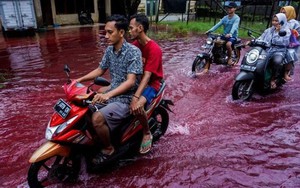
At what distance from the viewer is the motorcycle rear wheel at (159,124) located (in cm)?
387

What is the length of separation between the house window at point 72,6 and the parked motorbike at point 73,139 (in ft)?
59.0

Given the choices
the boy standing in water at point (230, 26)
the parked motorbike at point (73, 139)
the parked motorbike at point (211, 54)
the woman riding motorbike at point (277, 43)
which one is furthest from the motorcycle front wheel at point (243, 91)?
the parked motorbike at point (73, 139)

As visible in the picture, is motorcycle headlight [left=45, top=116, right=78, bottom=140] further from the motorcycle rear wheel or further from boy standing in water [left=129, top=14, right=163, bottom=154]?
the motorcycle rear wheel

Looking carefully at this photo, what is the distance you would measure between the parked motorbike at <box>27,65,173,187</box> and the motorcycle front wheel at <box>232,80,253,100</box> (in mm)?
2515

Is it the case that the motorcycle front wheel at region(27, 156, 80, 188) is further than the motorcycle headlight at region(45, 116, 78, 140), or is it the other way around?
the motorcycle front wheel at region(27, 156, 80, 188)

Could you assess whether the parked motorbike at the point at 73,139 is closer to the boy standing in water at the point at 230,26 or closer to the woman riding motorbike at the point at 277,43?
the woman riding motorbike at the point at 277,43

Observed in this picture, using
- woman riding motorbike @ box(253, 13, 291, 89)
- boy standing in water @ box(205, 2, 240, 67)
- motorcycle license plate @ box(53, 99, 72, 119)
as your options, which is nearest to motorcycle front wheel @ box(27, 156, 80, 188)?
motorcycle license plate @ box(53, 99, 72, 119)

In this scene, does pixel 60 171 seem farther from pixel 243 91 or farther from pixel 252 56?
pixel 252 56

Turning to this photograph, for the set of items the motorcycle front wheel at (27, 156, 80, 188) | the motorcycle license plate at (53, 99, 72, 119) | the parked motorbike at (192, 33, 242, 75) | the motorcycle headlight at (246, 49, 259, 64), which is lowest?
the motorcycle front wheel at (27, 156, 80, 188)

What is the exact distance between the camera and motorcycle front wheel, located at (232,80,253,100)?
221 inches

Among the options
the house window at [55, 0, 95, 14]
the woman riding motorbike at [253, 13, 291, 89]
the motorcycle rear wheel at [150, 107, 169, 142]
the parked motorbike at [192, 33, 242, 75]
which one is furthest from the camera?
the house window at [55, 0, 95, 14]

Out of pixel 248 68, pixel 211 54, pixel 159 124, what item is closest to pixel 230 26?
pixel 211 54

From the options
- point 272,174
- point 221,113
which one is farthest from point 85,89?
point 221,113

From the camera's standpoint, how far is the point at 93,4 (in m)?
20.8
